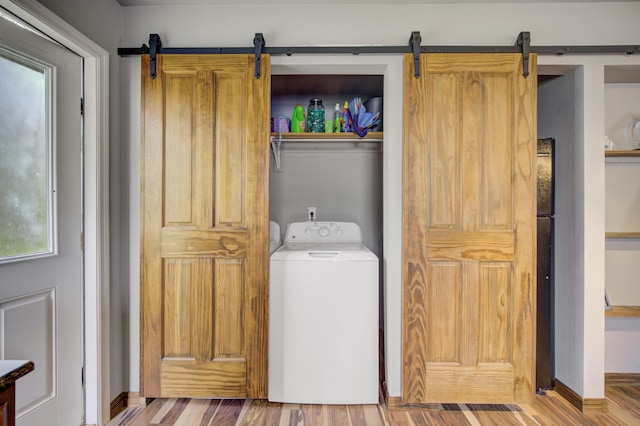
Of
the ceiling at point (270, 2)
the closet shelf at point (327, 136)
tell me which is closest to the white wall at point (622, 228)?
the ceiling at point (270, 2)

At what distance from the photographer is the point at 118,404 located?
6.40ft

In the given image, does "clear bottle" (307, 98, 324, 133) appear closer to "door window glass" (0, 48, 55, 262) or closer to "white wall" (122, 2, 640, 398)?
"white wall" (122, 2, 640, 398)

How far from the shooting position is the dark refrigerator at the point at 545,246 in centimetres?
216

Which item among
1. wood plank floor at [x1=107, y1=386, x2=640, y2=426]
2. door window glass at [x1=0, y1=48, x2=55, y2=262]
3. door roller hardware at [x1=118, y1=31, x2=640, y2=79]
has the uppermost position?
door roller hardware at [x1=118, y1=31, x2=640, y2=79]

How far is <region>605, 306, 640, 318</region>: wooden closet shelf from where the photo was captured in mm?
2121

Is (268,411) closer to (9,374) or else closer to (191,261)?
(191,261)

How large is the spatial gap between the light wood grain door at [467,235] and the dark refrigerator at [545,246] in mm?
321

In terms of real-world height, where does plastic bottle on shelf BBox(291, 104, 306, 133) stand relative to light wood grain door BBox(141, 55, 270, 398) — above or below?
above

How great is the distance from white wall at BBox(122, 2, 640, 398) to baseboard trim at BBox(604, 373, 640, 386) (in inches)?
18.6

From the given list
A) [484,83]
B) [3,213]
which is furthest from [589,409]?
[3,213]

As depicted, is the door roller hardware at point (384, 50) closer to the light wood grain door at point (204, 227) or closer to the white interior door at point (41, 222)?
the light wood grain door at point (204, 227)

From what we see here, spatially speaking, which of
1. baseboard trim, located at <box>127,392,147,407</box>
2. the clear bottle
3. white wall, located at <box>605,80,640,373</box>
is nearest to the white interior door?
baseboard trim, located at <box>127,392,147,407</box>

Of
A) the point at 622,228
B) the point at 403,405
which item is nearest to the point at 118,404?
the point at 403,405

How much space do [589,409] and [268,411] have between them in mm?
1829
